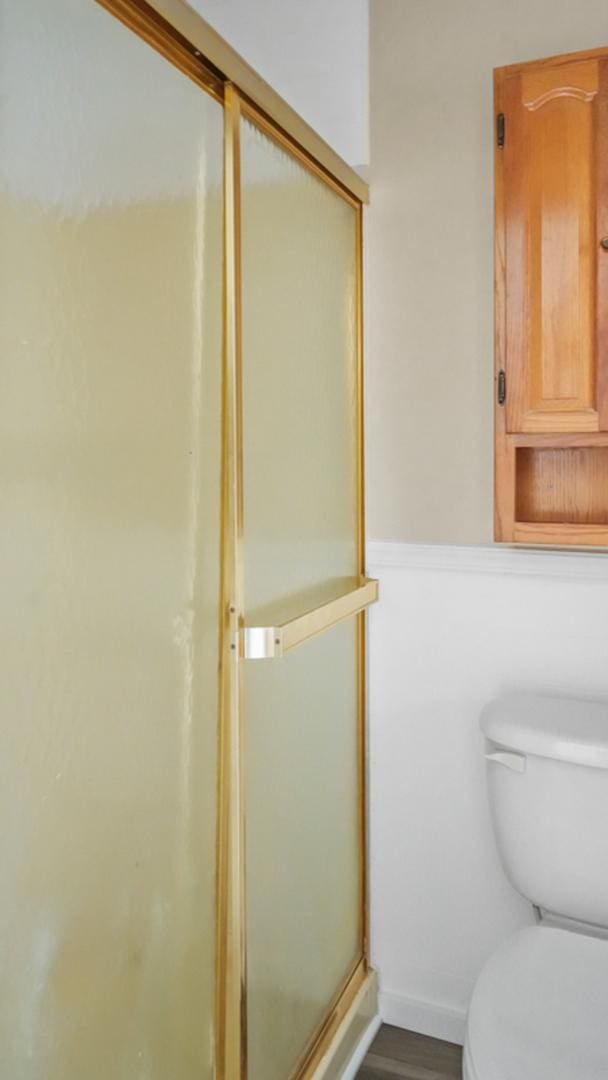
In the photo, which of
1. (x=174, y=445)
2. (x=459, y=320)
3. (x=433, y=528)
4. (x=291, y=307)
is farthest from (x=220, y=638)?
(x=459, y=320)

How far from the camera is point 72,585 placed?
0.86 m

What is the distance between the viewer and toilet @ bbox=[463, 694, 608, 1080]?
3.59ft

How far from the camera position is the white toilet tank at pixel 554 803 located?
1374mm

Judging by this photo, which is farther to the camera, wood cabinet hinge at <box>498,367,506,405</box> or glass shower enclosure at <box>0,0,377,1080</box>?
wood cabinet hinge at <box>498,367,506,405</box>

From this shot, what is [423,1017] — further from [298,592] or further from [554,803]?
[298,592]

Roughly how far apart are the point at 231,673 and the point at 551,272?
0.89 meters

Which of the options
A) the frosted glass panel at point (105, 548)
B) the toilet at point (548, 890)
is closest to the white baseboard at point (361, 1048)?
the toilet at point (548, 890)

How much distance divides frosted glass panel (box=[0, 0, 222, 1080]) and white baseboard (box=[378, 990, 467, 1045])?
0.76m

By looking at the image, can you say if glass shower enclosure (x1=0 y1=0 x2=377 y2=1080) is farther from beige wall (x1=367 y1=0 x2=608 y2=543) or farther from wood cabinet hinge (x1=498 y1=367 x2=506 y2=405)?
wood cabinet hinge (x1=498 y1=367 x2=506 y2=405)

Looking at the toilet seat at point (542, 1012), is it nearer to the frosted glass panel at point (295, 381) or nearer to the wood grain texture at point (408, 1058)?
the wood grain texture at point (408, 1058)

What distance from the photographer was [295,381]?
140 cm

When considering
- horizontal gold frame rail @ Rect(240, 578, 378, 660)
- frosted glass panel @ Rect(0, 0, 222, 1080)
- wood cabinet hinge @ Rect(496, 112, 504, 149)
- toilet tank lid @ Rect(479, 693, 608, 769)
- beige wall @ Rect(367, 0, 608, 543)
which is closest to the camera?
frosted glass panel @ Rect(0, 0, 222, 1080)

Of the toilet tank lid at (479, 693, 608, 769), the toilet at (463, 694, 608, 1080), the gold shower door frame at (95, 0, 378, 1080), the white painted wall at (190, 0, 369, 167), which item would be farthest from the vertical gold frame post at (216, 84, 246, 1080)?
the white painted wall at (190, 0, 369, 167)

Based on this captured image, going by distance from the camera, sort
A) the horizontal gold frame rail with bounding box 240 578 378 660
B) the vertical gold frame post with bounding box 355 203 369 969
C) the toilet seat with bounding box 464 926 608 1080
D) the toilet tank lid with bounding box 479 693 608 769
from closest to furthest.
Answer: the toilet seat with bounding box 464 926 608 1080 < the horizontal gold frame rail with bounding box 240 578 378 660 < the toilet tank lid with bounding box 479 693 608 769 < the vertical gold frame post with bounding box 355 203 369 969
